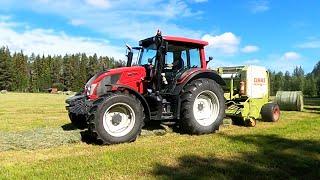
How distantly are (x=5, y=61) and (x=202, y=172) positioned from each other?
95547 mm

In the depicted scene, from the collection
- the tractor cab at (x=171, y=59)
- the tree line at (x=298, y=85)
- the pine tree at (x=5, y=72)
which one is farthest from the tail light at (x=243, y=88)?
the pine tree at (x=5, y=72)

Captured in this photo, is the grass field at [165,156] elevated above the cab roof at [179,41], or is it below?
below

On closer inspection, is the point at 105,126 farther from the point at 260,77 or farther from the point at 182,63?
the point at 260,77

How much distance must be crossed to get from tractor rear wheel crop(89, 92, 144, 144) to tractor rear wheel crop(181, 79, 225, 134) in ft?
4.75

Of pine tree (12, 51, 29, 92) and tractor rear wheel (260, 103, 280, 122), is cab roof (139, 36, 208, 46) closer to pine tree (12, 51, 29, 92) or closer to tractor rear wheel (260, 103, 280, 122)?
tractor rear wheel (260, 103, 280, 122)

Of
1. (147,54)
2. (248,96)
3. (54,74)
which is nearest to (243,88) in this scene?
(248,96)

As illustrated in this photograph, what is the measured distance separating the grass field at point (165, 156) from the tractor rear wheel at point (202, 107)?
0.38 metres

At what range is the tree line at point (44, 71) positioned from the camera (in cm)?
9806

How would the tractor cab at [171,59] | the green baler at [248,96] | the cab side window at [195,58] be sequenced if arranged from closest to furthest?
the tractor cab at [171,59] < the cab side window at [195,58] < the green baler at [248,96]

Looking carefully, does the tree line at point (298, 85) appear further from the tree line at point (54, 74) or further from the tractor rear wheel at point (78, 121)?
the tractor rear wheel at point (78, 121)

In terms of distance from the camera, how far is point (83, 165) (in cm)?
771

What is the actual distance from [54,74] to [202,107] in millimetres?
104163

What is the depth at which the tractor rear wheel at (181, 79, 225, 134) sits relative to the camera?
1146cm

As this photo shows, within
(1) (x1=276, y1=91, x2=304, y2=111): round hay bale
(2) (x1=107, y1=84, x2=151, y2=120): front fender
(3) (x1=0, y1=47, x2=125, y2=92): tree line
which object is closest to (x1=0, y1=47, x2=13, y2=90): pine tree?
(3) (x1=0, y1=47, x2=125, y2=92): tree line
